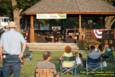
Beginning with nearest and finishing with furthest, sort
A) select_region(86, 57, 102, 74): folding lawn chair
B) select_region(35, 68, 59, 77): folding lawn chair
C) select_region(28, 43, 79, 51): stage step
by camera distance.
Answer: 1. select_region(35, 68, 59, 77): folding lawn chair
2. select_region(86, 57, 102, 74): folding lawn chair
3. select_region(28, 43, 79, 51): stage step

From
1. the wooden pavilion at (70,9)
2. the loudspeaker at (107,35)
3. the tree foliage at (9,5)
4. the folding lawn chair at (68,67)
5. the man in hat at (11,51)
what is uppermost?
the man in hat at (11,51)

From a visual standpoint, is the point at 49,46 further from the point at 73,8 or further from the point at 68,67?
the point at 68,67

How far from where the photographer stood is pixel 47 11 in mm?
39875

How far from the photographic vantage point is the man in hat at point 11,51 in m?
11.5

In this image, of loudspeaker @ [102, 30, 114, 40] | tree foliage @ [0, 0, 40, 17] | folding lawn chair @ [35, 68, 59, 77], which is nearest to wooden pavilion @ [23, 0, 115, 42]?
loudspeaker @ [102, 30, 114, 40]

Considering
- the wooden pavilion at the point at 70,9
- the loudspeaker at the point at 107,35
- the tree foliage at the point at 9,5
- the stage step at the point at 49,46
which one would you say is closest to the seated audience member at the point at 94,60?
the loudspeaker at the point at 107,35

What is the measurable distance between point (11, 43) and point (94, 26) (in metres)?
32.4

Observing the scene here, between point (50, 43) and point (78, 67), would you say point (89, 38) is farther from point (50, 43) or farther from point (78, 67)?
point (78, 67)

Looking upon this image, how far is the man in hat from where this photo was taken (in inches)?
451

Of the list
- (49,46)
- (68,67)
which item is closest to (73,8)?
(49,46)

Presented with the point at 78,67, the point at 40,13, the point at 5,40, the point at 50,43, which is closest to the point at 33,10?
the point at 40,13

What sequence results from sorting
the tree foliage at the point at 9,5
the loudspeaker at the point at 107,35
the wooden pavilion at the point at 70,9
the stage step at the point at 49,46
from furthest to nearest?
the tree foliage at the point at 9,5 → the wooden pavilion at the point at 70,9 → the stage step at the point at 49,46 → the loudspeaker at the point at 107,35

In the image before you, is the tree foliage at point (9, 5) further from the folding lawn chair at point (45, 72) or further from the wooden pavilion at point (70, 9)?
the folding lawn chair at point (45, 72)

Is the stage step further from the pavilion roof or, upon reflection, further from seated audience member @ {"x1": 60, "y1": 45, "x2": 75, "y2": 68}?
seated audience member @ {"x1": 60, "y1": 45, "x2": 75, "y2": 68}
